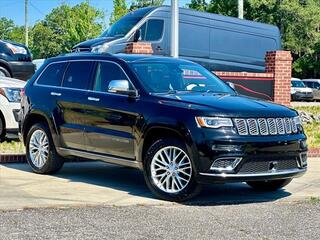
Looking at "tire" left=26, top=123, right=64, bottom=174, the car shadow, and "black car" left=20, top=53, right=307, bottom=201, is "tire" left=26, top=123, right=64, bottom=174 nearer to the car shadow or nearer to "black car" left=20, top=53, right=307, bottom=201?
"black car" left=20, top=53, right=307, bottom=201

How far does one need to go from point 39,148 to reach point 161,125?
2.67 m

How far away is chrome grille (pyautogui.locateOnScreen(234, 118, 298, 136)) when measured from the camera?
7320 millimetres

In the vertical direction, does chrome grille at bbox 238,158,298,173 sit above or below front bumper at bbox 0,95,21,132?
below

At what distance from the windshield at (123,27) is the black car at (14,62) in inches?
114

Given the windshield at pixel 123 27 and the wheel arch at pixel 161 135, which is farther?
the windshield at pixel 123 27

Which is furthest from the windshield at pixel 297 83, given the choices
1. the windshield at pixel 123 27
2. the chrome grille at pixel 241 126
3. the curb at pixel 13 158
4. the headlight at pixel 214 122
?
the headlight at pixel 214 122

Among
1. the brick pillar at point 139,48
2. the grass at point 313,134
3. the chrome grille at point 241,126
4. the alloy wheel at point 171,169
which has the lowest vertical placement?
the grass at point 313,134

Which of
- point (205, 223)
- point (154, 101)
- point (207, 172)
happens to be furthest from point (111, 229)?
point (154, 101)

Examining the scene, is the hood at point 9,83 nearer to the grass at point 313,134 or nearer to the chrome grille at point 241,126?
the grass at point 313,134

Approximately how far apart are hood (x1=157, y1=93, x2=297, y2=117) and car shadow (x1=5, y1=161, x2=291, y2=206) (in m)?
1.09

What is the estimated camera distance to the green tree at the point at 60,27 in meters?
56.0

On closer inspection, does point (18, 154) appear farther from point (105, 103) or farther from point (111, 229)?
point (111, 229)

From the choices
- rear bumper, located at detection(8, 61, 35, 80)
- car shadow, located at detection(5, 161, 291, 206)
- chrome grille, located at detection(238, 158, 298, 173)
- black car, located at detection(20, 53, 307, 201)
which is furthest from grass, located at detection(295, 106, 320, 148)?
rear bumper, located at detection(8, 61, 35, 80)

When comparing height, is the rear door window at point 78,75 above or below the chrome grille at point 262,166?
above
